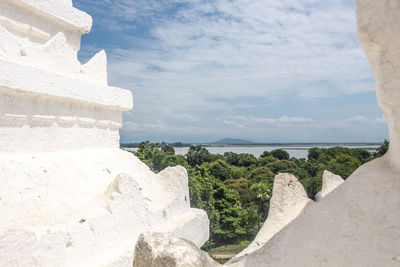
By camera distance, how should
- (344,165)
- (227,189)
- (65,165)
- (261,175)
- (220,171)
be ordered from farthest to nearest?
(220,171) → (261,175) → (344,165) → (227,189) → (65,165)

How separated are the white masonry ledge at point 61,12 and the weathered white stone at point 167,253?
5.66 m

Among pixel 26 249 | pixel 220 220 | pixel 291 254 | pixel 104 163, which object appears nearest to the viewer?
pixel 291 254

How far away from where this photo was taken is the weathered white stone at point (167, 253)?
2.78 m

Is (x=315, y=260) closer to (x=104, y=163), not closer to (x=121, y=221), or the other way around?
(x=121, y=221)

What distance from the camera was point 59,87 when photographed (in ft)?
19.7

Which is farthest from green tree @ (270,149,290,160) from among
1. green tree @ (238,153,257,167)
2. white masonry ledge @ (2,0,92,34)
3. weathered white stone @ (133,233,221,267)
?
weathered white stone @ (133,233,221,267)

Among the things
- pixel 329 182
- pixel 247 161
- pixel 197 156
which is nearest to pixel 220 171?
pixel 197 156

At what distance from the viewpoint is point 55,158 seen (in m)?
5.84

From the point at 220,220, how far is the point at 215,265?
Result: 29.6 meters

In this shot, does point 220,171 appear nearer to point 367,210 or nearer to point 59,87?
point 59,87

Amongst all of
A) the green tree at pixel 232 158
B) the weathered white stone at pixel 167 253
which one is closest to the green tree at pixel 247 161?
the green tree at pixel 232 158

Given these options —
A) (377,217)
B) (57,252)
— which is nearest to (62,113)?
(57,252)

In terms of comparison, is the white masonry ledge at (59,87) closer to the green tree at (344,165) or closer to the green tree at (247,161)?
the green tree at (344,165)

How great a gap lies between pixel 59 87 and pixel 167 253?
4246 mm
